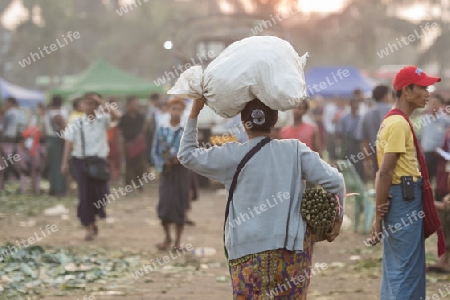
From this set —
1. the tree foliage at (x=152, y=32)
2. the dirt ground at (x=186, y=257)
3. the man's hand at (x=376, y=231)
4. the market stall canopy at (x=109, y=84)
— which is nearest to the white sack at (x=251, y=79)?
the man's hand at (x=376, y=231)

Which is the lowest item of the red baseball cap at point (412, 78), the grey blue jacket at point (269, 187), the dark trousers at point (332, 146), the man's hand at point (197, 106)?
the dark trousers at point (332, 146)

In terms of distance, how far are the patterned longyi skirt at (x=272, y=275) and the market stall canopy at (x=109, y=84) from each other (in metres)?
22.8

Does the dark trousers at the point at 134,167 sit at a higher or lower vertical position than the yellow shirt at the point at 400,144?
higher

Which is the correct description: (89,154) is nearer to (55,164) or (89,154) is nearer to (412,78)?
(55,164)

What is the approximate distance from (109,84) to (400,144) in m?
22.8

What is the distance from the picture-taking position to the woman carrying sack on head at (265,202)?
4359 millimetres

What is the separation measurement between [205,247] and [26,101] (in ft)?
74.6

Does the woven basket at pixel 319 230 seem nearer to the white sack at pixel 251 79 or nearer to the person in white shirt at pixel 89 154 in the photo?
the white sack at pixel 251 79

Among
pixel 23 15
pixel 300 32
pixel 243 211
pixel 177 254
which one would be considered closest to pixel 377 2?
pixel 300 32

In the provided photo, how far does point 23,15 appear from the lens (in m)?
53.3

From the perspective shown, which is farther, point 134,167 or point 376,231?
point 134,167

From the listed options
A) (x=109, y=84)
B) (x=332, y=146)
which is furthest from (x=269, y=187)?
(x=109, y=84)

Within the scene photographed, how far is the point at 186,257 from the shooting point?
9.87 m

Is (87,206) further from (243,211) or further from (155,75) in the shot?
(155,75)
